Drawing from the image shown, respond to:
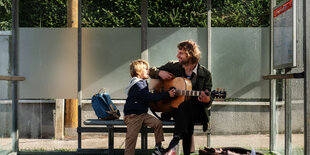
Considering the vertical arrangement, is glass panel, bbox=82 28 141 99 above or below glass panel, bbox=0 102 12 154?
above

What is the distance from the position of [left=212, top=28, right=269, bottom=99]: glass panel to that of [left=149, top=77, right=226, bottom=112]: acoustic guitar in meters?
0.98

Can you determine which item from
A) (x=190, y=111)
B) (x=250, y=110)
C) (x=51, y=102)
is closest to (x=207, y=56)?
(x=250, y=110)

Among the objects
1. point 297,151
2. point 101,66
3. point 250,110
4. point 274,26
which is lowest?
point 297,151

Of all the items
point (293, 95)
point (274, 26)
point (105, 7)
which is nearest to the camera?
point (293, 95)

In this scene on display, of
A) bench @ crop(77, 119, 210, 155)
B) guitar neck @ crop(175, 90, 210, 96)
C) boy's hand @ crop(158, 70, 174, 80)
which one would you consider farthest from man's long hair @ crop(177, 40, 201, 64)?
bench @ crop(77, 119, 210, 155)

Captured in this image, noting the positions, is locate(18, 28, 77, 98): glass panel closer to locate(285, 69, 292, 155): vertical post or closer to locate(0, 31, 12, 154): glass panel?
locate(0, 31, 12, 154): glass panel

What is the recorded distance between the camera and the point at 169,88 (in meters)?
5.20

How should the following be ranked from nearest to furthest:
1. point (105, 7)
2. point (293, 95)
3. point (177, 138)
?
point (177, 138)
point (293, 95)
point (105, 7)

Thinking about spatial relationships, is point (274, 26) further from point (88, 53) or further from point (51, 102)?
point (51, 102)

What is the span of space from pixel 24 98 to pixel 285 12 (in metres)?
3.76

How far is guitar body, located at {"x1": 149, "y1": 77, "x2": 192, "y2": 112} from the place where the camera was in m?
5.01

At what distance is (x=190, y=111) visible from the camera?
4926 millimetres

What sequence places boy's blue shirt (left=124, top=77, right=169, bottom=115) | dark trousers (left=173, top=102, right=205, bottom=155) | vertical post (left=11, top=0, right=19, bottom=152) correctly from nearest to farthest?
dark trousers (left=173, top=102, right=205, bottom=155) → boy's blue shirt (left=124, top=77, right=169, bottom=115) → vertical post (left=11, top=0, right=19, bottom=152)

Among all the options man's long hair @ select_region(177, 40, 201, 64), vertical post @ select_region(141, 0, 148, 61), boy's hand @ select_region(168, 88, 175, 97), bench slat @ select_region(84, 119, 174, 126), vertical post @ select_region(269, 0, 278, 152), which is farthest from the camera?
vertical post @ select_region(141, 0, 148, 61)
